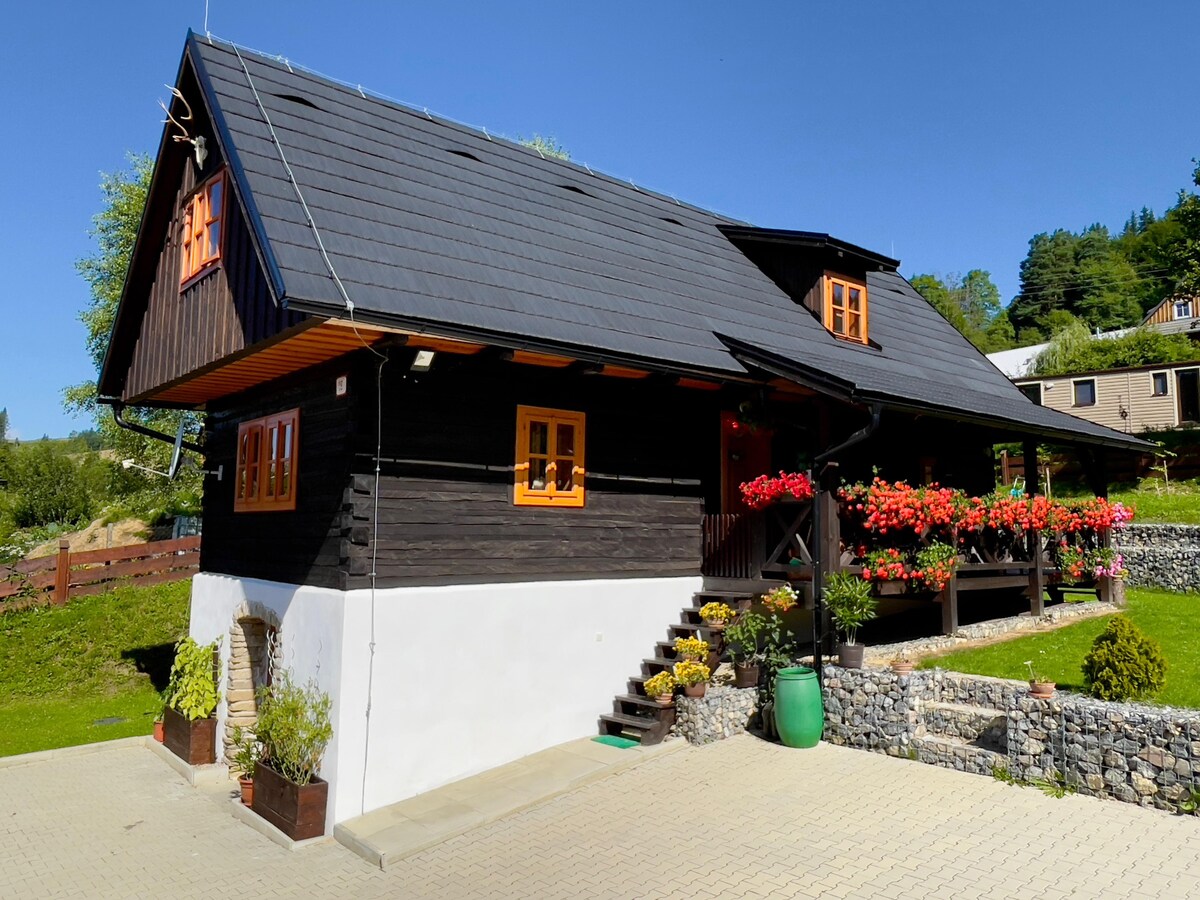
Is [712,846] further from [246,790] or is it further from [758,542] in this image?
[246,790]

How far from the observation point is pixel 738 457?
1230 centimetres

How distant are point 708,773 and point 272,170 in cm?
777

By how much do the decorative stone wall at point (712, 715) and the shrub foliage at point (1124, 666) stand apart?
11.8 feet

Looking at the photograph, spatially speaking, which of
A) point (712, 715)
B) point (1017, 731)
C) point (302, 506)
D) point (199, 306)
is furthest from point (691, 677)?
point (199, 306)

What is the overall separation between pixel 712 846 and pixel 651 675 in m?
3.47

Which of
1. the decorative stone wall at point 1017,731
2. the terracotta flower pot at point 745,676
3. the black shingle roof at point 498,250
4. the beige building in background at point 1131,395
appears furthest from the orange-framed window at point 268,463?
the beige building in background at point 1131,395

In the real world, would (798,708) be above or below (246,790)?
above

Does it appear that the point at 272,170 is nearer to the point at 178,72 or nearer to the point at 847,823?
the point at 178,72

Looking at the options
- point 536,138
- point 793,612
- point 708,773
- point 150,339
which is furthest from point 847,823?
point 536,138

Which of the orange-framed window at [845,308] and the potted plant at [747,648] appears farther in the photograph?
the orange-framed window at [845,308]

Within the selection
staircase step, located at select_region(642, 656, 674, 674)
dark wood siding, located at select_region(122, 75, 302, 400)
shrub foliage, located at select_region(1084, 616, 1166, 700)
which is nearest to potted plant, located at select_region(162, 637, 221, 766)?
dark wood siding, located at select_region(122, 75, 302, 400)

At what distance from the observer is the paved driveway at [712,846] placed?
6.34 metres

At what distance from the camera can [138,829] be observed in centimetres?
865

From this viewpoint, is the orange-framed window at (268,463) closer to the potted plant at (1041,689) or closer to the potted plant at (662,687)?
the potted plant at (662,687)
